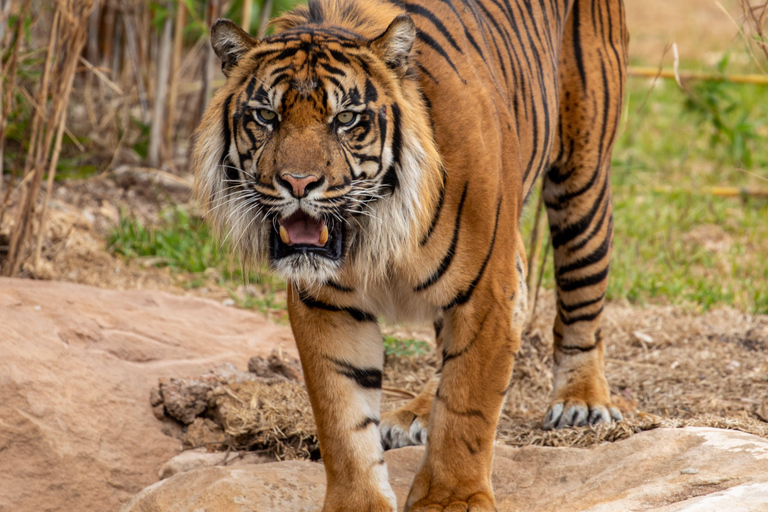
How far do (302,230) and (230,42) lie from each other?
21.0 inches

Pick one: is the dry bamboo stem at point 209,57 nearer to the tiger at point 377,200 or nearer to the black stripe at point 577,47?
the black stripe at point 577,47

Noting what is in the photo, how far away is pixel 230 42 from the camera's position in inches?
82.7

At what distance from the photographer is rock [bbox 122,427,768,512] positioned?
2.01 m

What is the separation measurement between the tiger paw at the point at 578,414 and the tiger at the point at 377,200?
2.71 feet

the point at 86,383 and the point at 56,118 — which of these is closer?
the point at 86,383

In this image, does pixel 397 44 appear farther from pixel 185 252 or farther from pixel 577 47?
pixel 185 252

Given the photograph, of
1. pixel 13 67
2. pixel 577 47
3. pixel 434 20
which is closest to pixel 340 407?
pixel 434 20

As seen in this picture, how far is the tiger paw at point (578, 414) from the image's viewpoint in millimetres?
3021

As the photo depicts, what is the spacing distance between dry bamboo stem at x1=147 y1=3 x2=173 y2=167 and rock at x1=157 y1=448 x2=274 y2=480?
308 cm

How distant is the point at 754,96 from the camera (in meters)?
8.25

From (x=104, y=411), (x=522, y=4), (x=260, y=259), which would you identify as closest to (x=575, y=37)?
(x=522, y=4)

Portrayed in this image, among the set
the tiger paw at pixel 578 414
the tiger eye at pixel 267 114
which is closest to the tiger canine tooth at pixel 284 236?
the tiger eye at pixel 267 114

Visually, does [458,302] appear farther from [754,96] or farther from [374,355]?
[754,96]

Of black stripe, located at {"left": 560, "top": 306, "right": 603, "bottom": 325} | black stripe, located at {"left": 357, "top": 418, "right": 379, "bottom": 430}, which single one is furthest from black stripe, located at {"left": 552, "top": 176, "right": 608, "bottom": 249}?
black stripe, located at {"left": 357, "top": 418, "right": 379, "bottom": 430}
